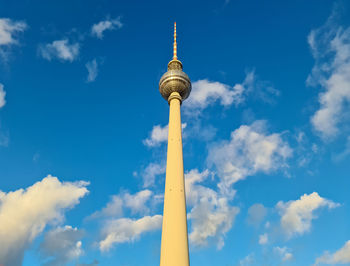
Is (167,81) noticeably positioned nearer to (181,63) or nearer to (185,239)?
(181,63)

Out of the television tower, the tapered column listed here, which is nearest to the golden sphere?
the television tower

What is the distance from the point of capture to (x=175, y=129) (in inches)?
2347

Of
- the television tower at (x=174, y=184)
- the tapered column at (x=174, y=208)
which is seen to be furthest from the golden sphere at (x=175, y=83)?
the tapered column at (x=174, y=208)

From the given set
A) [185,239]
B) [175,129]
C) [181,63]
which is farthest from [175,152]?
[181,63]

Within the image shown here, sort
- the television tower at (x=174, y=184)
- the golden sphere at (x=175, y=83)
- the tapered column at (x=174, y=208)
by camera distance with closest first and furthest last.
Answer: the tapered column at (x=174, y=208)
the television tower at (x=174, y=184)
the golden sphere at (x=175, y=83)

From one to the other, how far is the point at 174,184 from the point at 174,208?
451 cm

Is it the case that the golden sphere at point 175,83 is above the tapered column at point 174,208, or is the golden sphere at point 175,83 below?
above

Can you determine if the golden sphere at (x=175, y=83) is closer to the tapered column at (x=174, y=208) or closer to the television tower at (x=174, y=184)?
the television tower at (x=174, y=184)

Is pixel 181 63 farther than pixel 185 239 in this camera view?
Yes

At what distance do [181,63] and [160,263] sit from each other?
4815 cm

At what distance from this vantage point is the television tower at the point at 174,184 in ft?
145

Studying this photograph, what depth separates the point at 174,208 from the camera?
1911 inches

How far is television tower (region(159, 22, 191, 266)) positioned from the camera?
44312 millimetres

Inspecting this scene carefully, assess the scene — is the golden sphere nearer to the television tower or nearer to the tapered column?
the television tower
